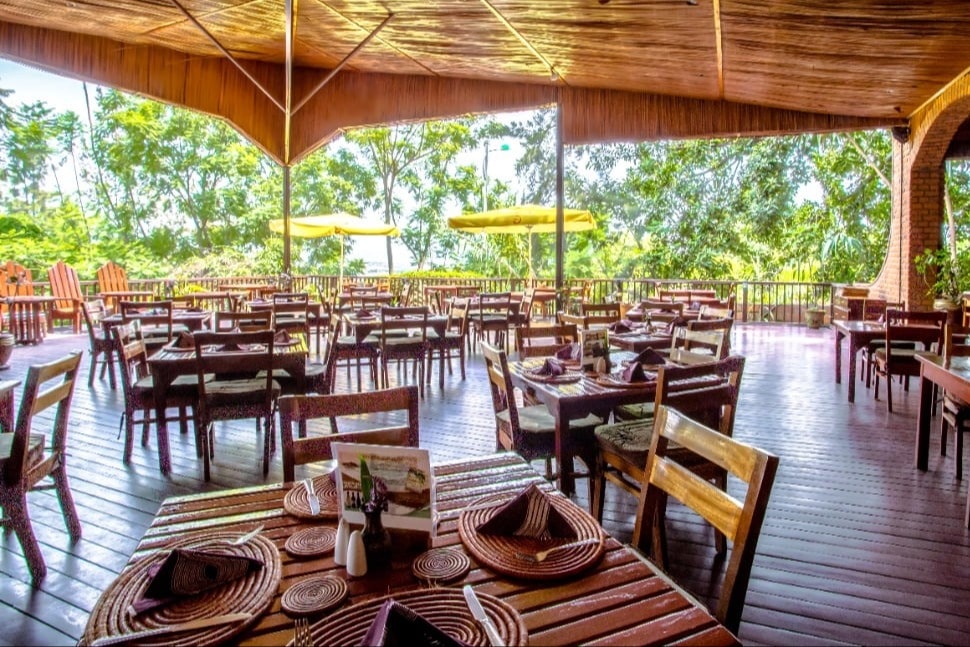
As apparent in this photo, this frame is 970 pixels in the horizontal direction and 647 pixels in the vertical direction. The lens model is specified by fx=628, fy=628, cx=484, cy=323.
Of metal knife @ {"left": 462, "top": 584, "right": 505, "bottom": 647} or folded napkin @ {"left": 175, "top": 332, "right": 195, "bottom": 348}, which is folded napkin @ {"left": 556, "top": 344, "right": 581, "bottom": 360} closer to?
folded napkin @ {"left": 175, "top": 332, "right": 195, "bottom": 348}

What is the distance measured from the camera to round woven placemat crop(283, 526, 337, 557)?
1.29m

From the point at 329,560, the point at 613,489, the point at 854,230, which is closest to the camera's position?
the point at 329,560

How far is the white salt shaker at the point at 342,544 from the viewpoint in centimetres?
125

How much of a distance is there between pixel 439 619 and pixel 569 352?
2.63m

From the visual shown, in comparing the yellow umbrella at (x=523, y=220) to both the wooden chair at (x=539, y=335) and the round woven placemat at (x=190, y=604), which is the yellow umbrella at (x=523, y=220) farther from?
the round woven placemat at (x=190, y=604)

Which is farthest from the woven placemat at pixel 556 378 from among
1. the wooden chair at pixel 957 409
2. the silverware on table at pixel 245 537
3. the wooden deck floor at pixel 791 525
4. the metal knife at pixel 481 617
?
the wooden chair at pixel 957 409

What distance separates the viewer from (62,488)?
2758 mm

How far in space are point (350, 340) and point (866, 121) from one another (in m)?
7.13

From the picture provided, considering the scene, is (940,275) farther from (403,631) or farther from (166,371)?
(403,631)

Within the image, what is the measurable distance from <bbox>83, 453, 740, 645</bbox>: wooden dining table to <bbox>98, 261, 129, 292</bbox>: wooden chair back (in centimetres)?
1050

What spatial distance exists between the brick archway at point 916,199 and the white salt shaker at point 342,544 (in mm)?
8306

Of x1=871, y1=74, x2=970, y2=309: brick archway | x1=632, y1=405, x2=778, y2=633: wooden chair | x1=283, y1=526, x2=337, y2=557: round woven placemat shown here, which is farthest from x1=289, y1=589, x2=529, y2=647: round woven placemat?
x1=871, y1=74, x2=970, y2=309: brick archway

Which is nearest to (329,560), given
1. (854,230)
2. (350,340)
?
(350,340)

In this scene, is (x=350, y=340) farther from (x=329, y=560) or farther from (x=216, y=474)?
(x=329, y=560)
